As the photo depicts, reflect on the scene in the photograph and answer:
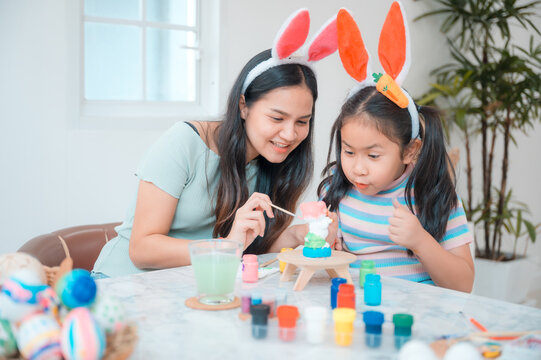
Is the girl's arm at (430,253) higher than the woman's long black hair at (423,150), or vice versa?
the woman's long black hair at (423,150)

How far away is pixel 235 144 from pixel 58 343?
113cm

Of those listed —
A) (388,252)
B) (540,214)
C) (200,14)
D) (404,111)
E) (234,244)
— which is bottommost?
A: (540,214)

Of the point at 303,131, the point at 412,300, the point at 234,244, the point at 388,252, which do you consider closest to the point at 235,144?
the point at 303,131

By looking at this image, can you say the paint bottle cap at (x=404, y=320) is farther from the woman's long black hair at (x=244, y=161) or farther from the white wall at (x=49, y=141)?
the white wall at (x=49, y=141)

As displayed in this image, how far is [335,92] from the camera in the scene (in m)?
3.61

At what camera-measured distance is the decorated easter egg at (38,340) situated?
73cm

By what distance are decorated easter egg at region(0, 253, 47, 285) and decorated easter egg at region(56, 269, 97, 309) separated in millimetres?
90

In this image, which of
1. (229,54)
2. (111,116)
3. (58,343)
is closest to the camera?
(58,343)

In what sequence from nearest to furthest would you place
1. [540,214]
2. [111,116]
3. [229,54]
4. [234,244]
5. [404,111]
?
[234,244], [404,111], [111,116], [229,54], [540,214]

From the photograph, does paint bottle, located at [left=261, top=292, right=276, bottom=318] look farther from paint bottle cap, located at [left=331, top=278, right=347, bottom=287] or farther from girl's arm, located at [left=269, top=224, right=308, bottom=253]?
girl's arm, located at [left=269, top=224, right=308, bottom=253]

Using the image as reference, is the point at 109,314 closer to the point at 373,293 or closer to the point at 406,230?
the point at 373,293

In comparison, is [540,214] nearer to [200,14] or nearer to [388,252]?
[200,14]

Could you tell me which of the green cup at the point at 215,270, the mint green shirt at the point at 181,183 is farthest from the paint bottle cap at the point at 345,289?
the mint green shirt at the point at 181,183

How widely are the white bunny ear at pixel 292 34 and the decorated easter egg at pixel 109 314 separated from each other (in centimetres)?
101
